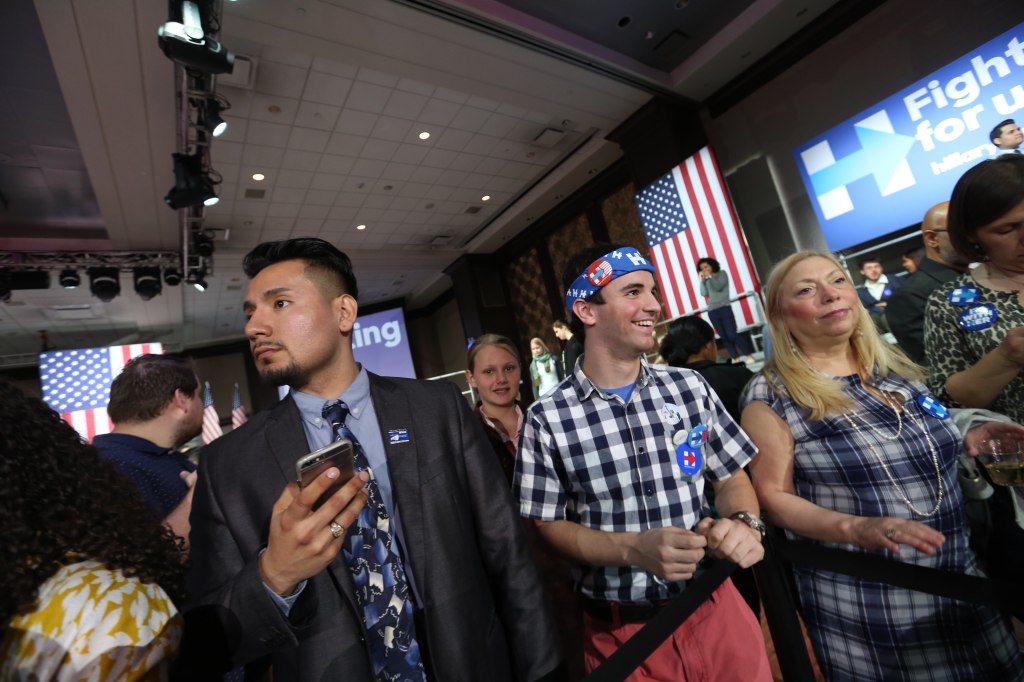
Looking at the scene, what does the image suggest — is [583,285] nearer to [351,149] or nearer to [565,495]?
[565,495]

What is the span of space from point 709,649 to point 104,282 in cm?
888

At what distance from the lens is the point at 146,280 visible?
7.34 metres

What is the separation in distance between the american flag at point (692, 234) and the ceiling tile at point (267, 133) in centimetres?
457

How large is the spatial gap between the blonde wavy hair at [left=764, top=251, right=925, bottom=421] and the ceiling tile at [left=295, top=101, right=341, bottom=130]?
5.22 metres

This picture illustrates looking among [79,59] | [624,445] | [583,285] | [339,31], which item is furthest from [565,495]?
[79,59]

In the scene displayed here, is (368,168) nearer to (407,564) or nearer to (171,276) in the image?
(171,276)

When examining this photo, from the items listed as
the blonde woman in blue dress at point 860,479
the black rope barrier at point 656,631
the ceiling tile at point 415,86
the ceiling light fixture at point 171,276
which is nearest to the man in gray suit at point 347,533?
the black rope barrier at point 656,631

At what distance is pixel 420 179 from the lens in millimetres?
7125

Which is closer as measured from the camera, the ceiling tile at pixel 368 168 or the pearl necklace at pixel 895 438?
the pearl necklace at pixel 895 438

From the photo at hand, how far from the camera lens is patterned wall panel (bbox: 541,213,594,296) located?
895 cm

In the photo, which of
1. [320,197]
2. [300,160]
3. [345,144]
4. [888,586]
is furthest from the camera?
[320,197]

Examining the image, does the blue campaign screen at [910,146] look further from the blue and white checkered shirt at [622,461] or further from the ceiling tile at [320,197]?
the ceiling tile at [320,197]

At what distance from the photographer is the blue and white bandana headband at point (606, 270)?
4.78ft

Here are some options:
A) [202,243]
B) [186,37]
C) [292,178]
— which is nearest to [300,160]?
[292,178]
